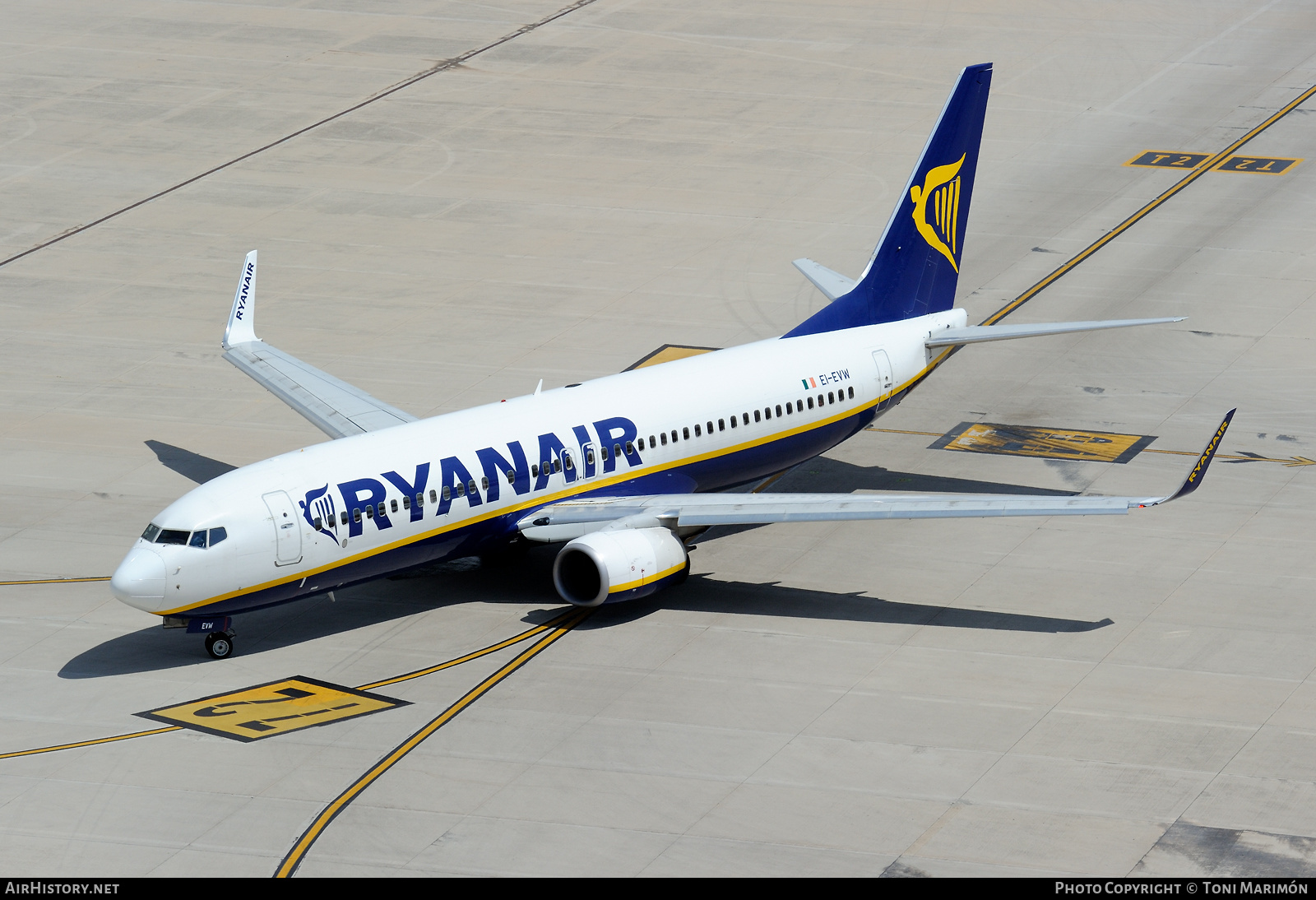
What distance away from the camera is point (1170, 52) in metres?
88.2

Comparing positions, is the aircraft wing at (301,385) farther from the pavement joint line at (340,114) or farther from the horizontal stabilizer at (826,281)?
the pavement joint line at (340,114)

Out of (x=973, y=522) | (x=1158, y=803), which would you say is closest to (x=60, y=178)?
(x=973, y=522)

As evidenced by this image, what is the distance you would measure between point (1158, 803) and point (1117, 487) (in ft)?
54.1

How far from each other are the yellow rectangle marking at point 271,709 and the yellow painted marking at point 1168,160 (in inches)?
1888

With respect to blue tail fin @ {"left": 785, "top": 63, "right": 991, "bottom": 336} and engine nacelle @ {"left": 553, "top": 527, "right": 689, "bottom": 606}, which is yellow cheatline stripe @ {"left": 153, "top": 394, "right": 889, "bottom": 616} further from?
blue tail fin @ {"left": 785, "top": 63, "right": 991, "bottom": 336}

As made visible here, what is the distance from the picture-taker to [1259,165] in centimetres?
7506

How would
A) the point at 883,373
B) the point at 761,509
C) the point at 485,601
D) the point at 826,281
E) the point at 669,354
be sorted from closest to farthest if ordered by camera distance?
the point at 761,509 < the point at 485,601 < the point at 883,373 < the point at 826,281 < the point at 669,354

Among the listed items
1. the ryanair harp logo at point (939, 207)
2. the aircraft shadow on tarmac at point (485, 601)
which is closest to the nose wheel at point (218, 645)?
the aircraft shadow on tarmac at point (485, 601)

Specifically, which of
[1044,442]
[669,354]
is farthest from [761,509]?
[669,354]

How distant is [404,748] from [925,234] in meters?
22.3

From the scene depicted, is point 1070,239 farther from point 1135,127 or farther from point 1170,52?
point 1170,52

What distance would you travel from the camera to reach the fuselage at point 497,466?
38.7 metres

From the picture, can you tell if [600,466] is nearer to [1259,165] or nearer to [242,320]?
[242,320]

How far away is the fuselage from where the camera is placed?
127ft
